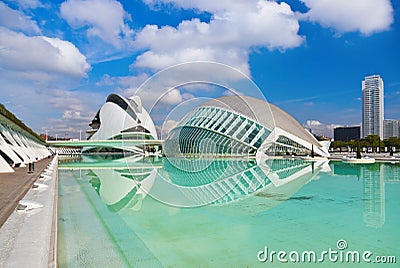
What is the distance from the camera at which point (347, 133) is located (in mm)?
81688

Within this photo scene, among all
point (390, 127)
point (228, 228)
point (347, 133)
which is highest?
point (390, 127)

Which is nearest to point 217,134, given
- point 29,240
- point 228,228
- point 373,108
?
point 228,228

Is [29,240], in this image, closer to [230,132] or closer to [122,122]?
[230,132]

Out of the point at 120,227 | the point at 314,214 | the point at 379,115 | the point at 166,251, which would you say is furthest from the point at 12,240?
the point at 379,115

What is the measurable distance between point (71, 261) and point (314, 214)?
477 centimetres

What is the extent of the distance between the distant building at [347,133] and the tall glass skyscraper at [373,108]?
Answer: 193 inches

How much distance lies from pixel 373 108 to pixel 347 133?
1098 cm

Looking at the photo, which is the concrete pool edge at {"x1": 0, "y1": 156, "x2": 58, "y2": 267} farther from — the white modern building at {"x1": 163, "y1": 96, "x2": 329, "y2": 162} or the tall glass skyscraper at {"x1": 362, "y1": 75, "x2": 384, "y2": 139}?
the tall glass skyscraper at {"x1": 362, "y1": 75, "x2": 384, "y2": 139}

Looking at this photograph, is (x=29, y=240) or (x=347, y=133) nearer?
(x=29, y=240)

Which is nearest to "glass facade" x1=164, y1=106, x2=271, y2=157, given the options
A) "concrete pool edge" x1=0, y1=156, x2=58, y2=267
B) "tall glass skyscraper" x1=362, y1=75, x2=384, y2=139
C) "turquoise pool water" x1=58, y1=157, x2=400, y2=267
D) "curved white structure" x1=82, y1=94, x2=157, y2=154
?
"turquoise pool water" x1=58, y1=157, x2=400, y2=267

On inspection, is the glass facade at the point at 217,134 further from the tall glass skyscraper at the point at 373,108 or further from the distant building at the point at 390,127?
the distant building at the point at 390,127

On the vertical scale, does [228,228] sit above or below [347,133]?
below

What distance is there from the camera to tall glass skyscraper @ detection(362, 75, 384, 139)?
71500 mm

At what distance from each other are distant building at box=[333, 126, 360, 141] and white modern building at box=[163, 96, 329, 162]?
2257 inches
